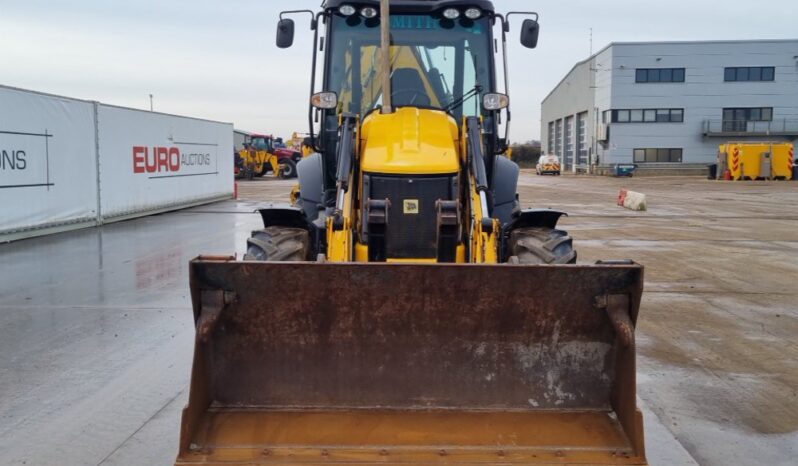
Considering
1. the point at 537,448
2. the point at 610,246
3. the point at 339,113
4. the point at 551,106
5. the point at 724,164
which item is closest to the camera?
the point at 537,448

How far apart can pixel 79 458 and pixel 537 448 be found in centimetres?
252

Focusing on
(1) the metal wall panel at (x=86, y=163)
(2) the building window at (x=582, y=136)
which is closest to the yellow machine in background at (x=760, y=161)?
(2) the building window at (x=582, y=136)

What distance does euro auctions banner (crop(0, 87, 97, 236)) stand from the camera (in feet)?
43.6

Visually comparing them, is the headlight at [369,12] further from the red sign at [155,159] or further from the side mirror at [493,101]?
the red sign at [155,159]

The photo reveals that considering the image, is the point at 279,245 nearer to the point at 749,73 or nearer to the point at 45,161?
the point at 45,161

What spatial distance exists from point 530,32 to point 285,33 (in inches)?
86.7

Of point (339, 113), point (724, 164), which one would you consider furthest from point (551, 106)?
point (339, 113)

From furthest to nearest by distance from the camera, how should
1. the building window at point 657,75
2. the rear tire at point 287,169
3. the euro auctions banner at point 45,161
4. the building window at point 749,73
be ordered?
1. the building window at point 657,75
2. the building window at point 749,73
3. the rear tire at point 287,169
4. the euro auctions banner at point 45,161

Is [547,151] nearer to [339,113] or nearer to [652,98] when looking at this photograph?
[652,98]

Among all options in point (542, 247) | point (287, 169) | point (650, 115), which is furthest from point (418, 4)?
point (650, 115)

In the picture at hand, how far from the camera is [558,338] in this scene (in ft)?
12.7

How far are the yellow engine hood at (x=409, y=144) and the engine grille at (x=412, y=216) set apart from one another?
87 millimetres

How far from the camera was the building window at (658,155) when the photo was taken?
181 feet

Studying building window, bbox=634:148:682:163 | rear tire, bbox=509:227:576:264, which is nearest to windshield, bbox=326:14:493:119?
rear tire, bbox=509:227:576:264
